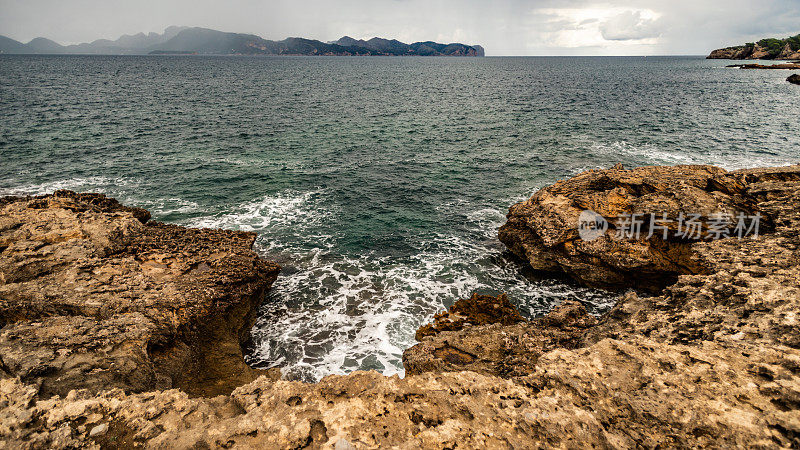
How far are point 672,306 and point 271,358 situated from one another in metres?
12.9

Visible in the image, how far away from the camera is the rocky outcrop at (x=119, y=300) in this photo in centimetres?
840

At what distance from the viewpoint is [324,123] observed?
158ft

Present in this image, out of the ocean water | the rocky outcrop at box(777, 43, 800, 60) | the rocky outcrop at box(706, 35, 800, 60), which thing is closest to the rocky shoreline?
the ocean water

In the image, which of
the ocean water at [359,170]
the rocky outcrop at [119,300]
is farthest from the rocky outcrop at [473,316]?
the rocky outcrop at [119,300]

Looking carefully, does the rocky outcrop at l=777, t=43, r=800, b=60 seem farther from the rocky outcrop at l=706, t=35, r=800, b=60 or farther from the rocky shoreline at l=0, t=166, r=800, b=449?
the rocky shoreline at l=0, t=166, r=800, b=449

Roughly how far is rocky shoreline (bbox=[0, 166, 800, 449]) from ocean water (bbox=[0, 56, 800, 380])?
271 cm

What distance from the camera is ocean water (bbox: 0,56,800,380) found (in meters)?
15.9

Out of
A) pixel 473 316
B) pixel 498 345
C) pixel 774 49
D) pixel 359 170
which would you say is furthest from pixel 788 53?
pixel 498 345

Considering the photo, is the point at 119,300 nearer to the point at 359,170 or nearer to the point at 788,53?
the point at 359,170

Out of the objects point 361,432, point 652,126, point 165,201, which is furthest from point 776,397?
point 652,126

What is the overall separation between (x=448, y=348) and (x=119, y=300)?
10.1 meters

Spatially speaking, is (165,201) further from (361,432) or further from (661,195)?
(661,195)

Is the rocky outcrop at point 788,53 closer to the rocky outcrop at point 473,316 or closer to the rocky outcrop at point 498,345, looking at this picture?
the rocky outcrop at point 473,316

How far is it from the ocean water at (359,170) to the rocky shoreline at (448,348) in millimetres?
2708
